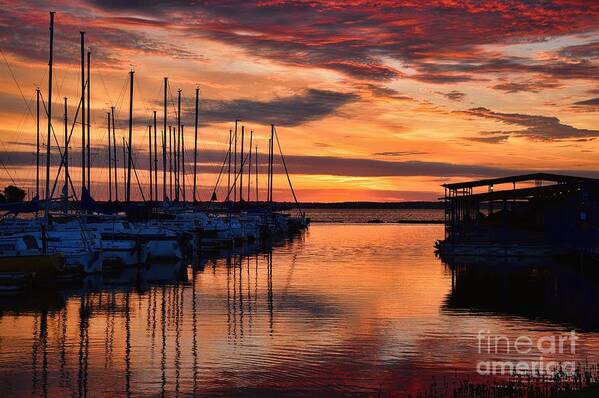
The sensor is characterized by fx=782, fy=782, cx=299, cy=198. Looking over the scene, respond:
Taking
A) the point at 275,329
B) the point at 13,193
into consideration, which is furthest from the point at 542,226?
the point at 13,193

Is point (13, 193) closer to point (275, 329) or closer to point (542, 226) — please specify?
point (542, 226)

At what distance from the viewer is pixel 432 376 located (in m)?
19.3

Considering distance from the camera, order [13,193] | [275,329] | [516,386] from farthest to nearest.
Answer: [13,193], [275,329], [516,386]

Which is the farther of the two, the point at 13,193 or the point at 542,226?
the point at 13,193

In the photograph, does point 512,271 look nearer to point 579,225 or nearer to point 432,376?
point 579,225

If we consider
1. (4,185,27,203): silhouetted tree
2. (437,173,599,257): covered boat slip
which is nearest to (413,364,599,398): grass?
(437,173,599,257): covered boat slip

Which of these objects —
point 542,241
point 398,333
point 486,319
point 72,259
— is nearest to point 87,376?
point 398,333

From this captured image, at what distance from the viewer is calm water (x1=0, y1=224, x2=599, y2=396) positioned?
1892cm

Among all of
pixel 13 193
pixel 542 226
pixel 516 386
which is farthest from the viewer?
pixel 13 193

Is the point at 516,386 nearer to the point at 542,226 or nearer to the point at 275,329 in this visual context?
the point at 275,329

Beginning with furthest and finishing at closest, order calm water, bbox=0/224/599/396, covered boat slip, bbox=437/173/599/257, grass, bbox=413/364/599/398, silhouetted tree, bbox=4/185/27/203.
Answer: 1. silhouetted tree, bbox=4/185/27/203
2. covered boat slip, bbox=437/173/599/257
3. calm water, bbox=0/224/599/396
4. grass, bbox=413/364/599/398

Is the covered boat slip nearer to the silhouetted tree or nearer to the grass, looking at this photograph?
the grass

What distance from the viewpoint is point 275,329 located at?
86.2 ft

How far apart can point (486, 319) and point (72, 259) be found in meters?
24.1
